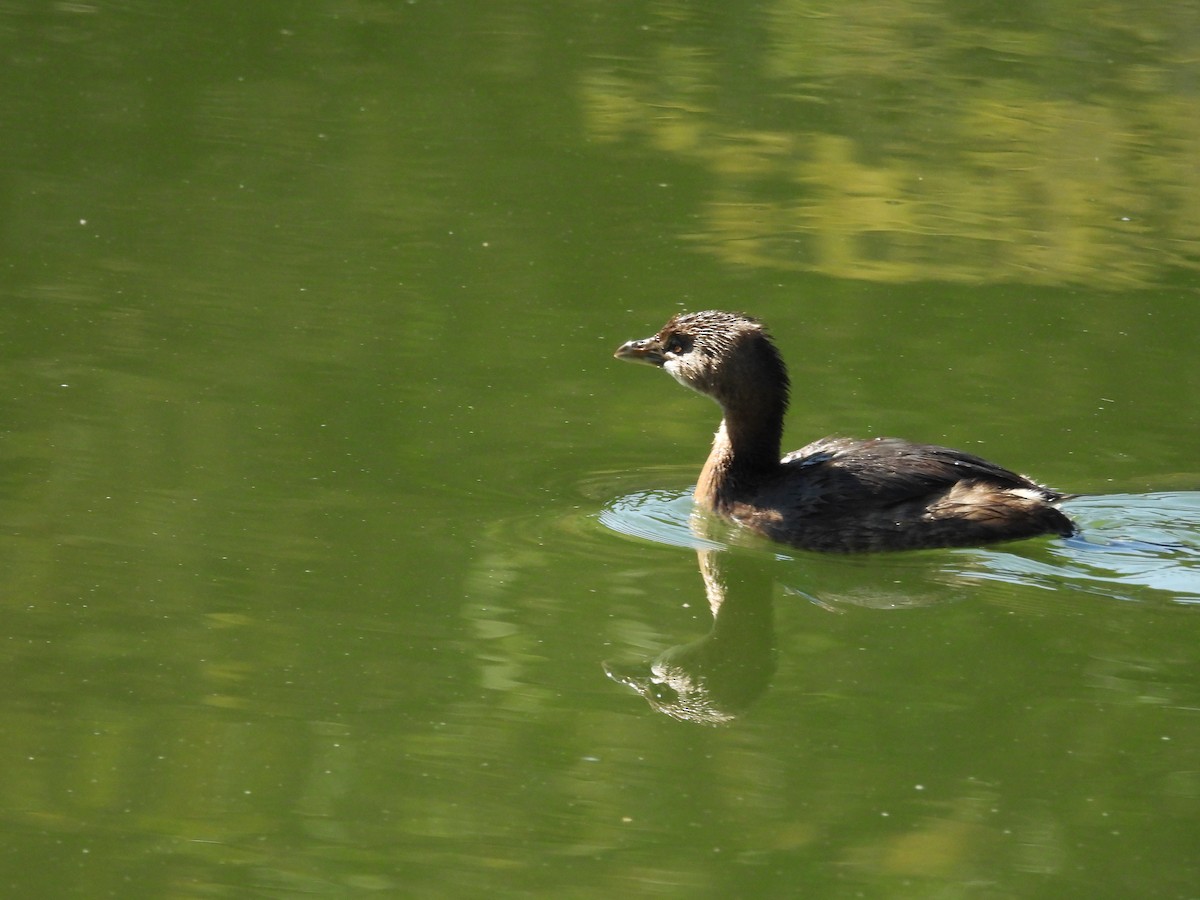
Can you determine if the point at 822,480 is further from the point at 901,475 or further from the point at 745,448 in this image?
the point at 745,448

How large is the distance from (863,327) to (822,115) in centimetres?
470

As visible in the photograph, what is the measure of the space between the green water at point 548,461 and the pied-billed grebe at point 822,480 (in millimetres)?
144

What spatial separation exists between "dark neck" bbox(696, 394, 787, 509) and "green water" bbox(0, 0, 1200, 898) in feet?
0.67

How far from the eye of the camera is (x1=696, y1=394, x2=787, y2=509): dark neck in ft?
28.7

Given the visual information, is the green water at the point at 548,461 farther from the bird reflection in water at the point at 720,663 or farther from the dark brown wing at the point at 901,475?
the dark brown wing at the point at 901,475

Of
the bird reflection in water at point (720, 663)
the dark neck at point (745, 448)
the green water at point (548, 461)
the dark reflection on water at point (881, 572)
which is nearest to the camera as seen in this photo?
the green water at point (548, 461)

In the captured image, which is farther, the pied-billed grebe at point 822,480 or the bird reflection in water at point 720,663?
the pied-billed grebe at point 822,480

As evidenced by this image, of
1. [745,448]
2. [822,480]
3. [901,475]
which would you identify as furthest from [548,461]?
[901,475]

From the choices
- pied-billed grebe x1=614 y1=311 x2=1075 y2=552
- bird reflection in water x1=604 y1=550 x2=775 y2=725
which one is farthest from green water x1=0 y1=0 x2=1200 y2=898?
pied-billed grebe x1=614 y1=311 x2=1075 y2=552

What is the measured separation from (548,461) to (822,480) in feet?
4.18

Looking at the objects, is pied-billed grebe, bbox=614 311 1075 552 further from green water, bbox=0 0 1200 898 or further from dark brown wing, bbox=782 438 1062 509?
green water, bbox=0 0 1200 898

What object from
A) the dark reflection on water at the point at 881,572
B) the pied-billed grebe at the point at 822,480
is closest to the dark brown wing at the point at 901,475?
the pied-billed grebe at the point at 822,480

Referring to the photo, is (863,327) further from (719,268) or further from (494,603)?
(494,603)

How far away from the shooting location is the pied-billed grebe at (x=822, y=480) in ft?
27.0
